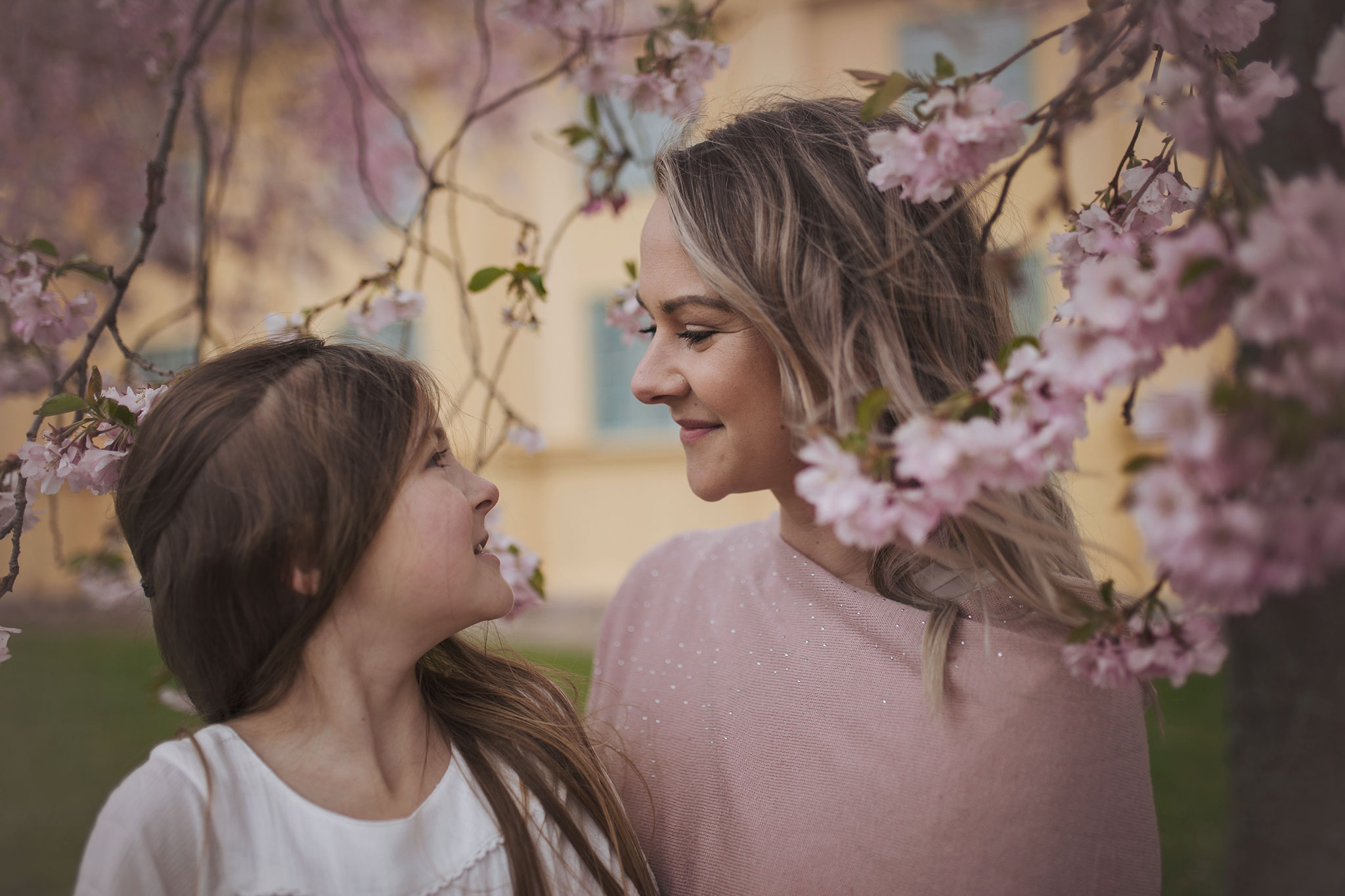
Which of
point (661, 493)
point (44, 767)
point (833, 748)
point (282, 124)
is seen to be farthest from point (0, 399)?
→ point (661, 493)

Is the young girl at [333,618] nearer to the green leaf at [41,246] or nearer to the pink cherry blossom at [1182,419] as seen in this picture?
the green leaf at [41,246]

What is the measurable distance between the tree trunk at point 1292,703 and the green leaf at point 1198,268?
0.27 meters

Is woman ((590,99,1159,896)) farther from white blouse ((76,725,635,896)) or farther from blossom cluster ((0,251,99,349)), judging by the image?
blossom cluster ((0,251,99,349))

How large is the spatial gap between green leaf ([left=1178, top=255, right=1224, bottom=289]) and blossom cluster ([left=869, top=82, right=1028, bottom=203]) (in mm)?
324

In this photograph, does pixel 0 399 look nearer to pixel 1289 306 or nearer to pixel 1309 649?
pixel 1289 306

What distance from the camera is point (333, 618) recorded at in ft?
4.18

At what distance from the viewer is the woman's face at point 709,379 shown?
1382 mm

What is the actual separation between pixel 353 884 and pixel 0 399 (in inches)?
59.3

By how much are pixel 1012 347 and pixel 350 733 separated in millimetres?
900

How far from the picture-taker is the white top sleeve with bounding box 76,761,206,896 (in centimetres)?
101

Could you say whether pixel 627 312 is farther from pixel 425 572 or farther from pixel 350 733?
pixel 350 733

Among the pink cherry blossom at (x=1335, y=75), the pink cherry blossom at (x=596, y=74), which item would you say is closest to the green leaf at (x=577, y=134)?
the pink cherry blossom at (x=596, y=74)

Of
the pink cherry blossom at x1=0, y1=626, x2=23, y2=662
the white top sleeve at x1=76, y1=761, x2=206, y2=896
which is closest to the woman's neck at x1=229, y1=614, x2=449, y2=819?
the white top sleeve at x1=76, y1=761, x2=206, y2=896

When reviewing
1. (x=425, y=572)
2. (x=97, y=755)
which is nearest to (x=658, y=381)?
(x=425, y=572)
